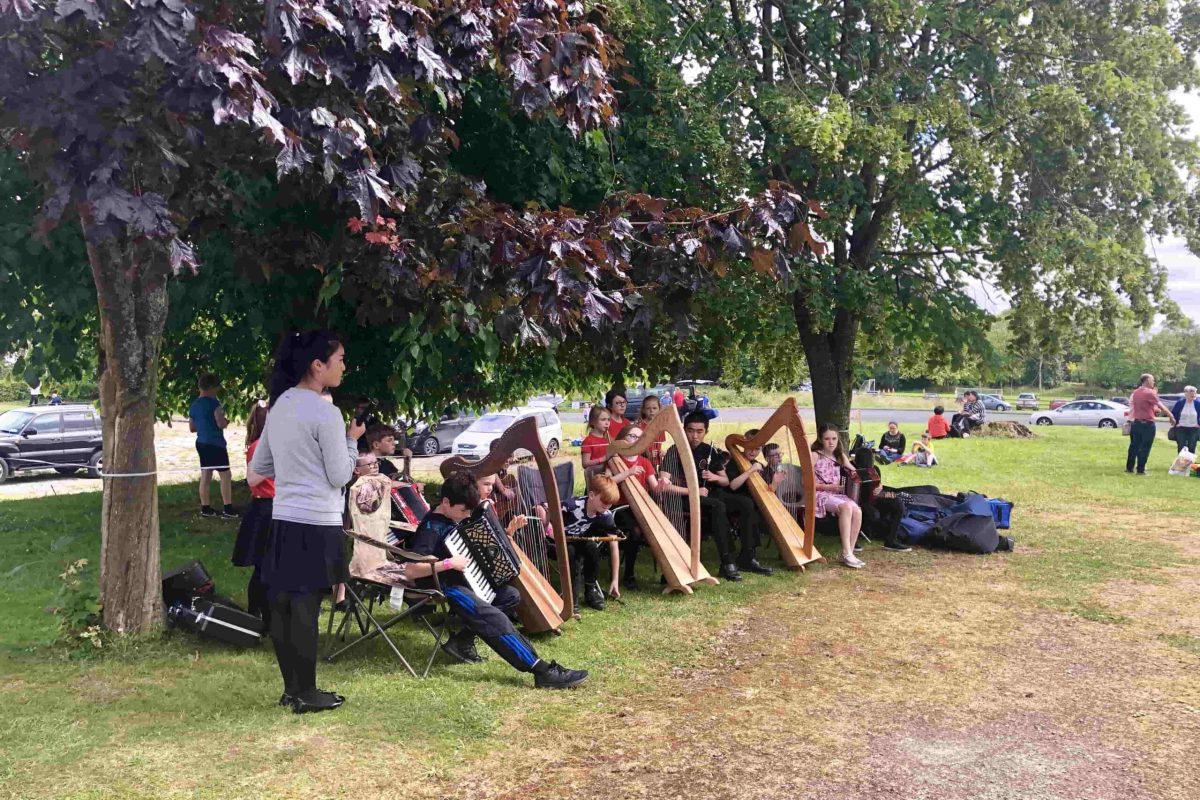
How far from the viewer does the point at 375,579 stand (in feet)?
18.8

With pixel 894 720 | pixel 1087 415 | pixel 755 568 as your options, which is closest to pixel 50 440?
pixel 755 568

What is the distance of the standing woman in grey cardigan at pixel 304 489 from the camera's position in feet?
15.2

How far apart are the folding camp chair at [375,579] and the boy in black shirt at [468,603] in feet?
0.29

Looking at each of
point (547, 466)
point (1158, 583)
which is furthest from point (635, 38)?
point (1158, 583)

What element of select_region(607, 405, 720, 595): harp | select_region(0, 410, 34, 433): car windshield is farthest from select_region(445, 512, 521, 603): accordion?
select_region(0, 410, 34, 433): car windshield

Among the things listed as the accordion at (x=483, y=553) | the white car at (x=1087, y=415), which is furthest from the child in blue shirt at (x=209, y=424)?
the white car at (x=1087, y=415)

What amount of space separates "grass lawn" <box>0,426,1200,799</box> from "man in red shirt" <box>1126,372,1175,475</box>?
810 centimetres

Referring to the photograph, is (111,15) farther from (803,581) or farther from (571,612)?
(803,581)

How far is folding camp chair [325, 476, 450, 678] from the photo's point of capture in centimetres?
565

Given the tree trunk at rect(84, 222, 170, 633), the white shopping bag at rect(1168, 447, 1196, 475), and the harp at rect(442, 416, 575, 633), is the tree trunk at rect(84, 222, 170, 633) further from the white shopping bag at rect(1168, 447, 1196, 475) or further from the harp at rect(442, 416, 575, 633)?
the white shopping bag at rect(1168, 447, 1196, 475)

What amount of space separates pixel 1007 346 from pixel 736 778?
8.40m

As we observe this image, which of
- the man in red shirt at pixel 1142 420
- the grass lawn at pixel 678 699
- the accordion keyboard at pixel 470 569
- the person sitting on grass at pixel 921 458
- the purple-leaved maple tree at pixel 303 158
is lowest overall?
the grass lawn at pixel 678 699

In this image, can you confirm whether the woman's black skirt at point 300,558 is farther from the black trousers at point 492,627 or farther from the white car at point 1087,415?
the white car at point 1087,415

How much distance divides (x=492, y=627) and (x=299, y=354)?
6.09 ft
